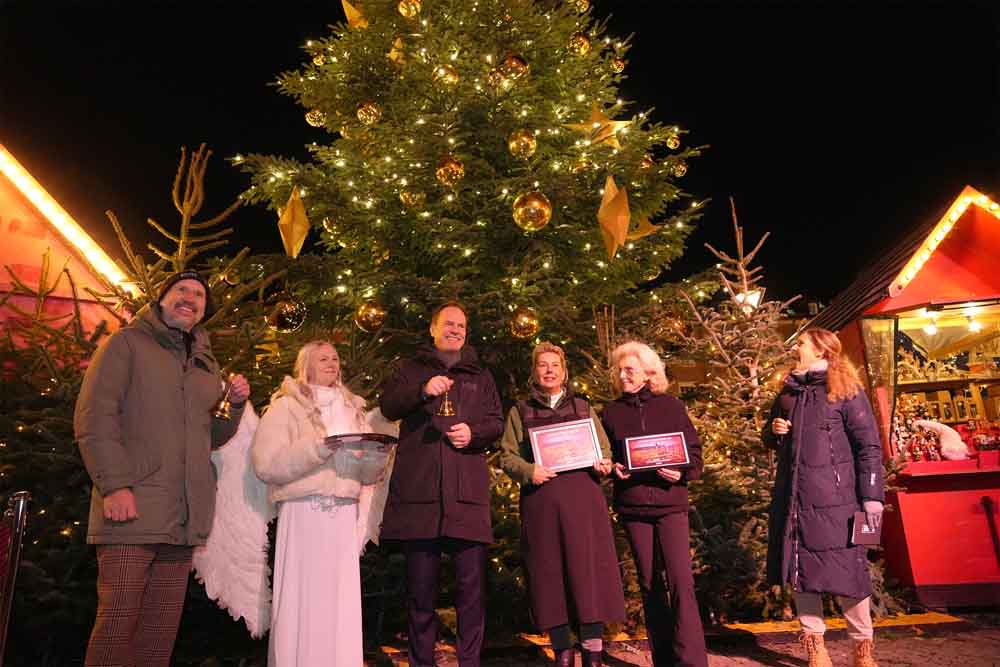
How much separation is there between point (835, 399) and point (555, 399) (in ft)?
6.08

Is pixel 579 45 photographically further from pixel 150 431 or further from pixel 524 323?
pixel 150 431

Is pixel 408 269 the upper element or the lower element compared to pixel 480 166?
lower

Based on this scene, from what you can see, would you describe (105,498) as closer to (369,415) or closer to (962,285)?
(369,415)

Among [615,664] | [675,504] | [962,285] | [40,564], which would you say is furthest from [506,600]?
[962,285]

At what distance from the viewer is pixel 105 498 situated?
2.98m

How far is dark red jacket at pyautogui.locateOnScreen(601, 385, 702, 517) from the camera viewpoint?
4207mm

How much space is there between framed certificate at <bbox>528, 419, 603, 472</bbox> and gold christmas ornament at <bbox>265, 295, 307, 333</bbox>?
343 centimetres

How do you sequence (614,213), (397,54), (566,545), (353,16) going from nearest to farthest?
(566,545)
(614,213)
(397,54)
(353,16)

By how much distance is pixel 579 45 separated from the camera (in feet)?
26.6

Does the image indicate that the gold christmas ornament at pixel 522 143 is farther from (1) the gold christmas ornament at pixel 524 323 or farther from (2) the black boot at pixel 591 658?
(2) the black boot at pixel 591 658

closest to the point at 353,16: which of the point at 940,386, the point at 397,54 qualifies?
the point at 397,54

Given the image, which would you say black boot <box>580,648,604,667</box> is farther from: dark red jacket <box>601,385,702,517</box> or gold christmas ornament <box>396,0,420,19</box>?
gold christmas ornament <box>396,0,420,19</box>

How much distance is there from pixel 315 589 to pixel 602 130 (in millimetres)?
5638

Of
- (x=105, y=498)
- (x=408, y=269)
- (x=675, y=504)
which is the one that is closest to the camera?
(x=105, y=498)
